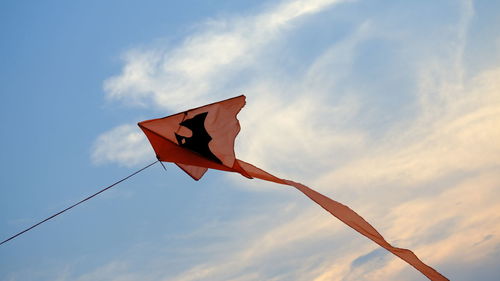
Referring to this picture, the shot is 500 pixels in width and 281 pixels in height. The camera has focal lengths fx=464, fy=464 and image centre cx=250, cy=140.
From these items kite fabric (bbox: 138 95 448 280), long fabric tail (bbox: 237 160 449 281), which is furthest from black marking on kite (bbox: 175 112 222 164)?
long fabric tail (bbox: 237 160 449 281)

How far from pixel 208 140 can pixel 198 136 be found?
0.20 meters

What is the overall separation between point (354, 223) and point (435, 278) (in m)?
1.61

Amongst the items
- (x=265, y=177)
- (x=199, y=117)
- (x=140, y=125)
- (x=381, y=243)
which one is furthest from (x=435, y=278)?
(x=140, y=125)

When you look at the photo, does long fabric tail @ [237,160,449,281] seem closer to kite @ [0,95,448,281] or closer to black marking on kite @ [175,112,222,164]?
kite @ [0,95,448,281]

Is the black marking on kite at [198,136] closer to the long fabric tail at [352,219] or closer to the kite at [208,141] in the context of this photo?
the kite at [208,141]

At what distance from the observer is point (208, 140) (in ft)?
27.8

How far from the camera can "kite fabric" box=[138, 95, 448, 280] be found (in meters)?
8.34

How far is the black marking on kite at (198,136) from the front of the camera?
27.8 feet

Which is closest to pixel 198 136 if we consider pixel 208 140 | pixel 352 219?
pixel 208 140

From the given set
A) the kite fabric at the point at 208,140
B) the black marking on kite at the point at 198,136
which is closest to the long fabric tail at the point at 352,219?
the kite fabric at the point at 208,140

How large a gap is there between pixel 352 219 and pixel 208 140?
300cm

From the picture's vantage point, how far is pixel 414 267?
313 inches

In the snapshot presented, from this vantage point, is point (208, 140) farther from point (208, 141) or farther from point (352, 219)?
point (352, 219)

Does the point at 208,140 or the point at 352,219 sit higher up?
the point at 208,140
